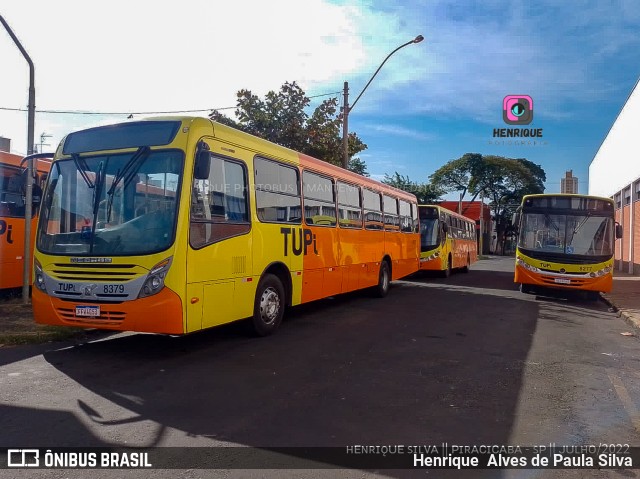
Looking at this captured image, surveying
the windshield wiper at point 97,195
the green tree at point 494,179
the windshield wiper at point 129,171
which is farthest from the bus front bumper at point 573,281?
the green tree at point 494,179

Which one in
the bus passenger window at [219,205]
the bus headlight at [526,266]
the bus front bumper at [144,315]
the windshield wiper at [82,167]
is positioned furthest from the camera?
the bus headlight at [526,266]

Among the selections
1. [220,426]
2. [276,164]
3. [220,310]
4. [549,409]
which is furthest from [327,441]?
[276,164]

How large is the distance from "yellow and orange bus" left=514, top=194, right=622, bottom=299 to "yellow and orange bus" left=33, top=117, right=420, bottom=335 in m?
8.53

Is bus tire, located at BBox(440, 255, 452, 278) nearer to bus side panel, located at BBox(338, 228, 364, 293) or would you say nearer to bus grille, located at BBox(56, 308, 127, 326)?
bus side panel, located at BBox(338, 228, 364, 293)

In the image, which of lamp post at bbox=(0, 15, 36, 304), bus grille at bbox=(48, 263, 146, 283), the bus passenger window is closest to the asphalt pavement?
the bus passenger window

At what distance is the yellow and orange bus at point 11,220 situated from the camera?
36.1ft

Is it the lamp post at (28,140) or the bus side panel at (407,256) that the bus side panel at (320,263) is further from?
the lamp post at (28,140)

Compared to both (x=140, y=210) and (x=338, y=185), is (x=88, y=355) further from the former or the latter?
(x=338, y=185)

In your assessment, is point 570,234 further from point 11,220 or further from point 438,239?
point 11,220

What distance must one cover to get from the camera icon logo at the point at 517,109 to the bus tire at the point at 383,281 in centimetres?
1134

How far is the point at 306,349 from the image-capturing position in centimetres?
755

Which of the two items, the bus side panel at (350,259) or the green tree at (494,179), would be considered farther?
the green tree at (494,179)

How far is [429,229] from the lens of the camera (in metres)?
20.5

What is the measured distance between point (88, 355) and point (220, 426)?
3373 mm
